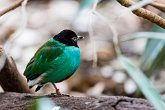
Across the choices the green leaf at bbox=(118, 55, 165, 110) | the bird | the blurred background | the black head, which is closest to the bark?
the bird

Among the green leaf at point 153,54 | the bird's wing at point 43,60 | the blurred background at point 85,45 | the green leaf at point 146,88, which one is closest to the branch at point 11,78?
the bird's wing at point 43,60

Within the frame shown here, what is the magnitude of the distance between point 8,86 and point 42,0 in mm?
3440

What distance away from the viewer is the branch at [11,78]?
7.65 ft

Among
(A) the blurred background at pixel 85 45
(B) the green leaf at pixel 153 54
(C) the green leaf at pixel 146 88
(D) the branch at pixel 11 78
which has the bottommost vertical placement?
(C) the green leaf at pixel 146 88

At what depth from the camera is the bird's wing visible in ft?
7.07

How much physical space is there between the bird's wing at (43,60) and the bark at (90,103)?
0.36 feet

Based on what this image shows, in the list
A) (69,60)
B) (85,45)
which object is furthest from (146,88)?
(85,45)

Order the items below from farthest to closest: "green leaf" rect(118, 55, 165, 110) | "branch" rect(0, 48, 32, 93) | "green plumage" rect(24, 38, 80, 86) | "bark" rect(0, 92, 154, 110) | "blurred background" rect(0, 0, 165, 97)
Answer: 1. "blurred background" rect(0, 0, 165, 97)
2. "branch" rect(0, 48, 32, 93)
3. "green plumage" rect(24, 38, 80, 86)
4. "bark" rect(0, 92, 154, 110)
5. "green leaf" rect(118, 55, 165, 110)

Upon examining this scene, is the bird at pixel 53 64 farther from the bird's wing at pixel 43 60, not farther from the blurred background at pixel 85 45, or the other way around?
the blurred background at pixel 85 45

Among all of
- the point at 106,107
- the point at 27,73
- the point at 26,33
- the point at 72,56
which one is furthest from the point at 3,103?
the point at 26,33

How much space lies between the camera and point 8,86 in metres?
2.51

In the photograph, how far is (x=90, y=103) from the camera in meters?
1.99

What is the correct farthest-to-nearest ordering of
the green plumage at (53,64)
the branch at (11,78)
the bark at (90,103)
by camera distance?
1. the branch at (11,78)
2. the green plumage at (53,64)
3. the bark at (90,103)

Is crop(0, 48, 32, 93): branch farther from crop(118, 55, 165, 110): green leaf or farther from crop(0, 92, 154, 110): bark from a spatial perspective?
crop(118, 55, 165, 110): green leaf
